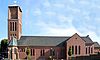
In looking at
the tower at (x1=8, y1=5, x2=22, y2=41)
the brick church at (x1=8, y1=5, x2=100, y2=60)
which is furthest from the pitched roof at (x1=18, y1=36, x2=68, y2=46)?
the tower at (x1=8, y1=5, x2=22, y2=41)

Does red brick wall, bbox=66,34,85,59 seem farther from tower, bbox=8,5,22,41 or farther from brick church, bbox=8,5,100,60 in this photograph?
tower, bbox=8,5,22,41

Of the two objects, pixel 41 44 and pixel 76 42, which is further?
pixel 41 44

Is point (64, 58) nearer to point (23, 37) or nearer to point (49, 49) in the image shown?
point (49, 49)

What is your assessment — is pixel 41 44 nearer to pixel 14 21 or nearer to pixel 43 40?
pixel 43 40

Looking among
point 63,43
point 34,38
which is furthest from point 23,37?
point 63,43

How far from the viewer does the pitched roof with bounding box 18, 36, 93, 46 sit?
101 m

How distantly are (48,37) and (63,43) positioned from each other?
21.9 ft

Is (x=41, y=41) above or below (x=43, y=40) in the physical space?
below

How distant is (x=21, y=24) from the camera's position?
358 feet

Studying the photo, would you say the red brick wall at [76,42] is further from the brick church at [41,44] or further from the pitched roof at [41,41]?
the pitched roof at [41,41]

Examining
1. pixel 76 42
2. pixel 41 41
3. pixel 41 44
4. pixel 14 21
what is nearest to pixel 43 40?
pixel 41 41

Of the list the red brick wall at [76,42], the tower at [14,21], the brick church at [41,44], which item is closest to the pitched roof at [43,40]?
the brick church at [41,44]

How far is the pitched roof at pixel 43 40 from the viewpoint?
101m

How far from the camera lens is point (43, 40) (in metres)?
103
